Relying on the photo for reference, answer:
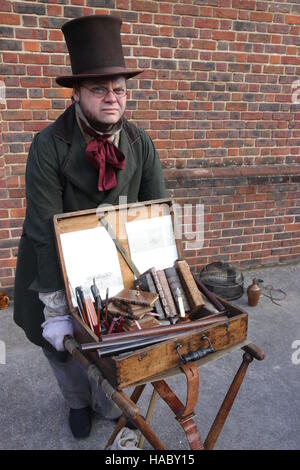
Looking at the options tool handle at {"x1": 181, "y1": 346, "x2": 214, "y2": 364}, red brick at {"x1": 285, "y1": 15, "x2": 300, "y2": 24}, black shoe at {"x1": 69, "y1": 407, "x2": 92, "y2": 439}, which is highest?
red brick at {"x1": 285, "y1": 15, "x2": 300, "y2": 24}

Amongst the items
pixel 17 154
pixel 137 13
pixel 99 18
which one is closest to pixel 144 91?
pixel 137 13

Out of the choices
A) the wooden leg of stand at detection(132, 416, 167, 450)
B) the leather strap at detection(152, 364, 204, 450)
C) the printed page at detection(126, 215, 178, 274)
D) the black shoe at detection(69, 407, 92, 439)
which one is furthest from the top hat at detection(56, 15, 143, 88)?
the black shoe at detection(69, 407, 92, 439)

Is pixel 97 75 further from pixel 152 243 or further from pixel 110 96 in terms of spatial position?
pixel 152 243

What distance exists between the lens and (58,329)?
1.77m

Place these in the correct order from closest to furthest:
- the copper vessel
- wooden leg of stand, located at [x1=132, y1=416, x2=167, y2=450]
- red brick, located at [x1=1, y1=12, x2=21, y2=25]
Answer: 1. wooden leg of stand, located at [x1=132, y1=416, x2=167, y2=450]
2. red brick, located at [x1=1, y1=12, x2=21, y2=25]
3. the copper vessel

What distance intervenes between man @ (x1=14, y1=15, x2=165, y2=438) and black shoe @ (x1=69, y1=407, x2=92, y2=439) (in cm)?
48

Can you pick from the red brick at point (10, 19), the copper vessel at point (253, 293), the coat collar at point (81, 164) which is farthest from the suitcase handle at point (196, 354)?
the red brick at point (10, 19)

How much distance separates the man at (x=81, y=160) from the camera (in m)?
1.77

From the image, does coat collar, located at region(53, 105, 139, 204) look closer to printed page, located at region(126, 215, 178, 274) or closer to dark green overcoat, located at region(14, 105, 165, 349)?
dark green overcoat, located at region(14, 105, 165, 349)

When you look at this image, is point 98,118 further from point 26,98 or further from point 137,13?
point 137,13

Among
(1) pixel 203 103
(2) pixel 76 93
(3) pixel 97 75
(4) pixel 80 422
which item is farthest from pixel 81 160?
(1) pixel 203 103

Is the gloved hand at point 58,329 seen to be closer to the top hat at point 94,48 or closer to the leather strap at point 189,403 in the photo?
the leather strap at point 189,403

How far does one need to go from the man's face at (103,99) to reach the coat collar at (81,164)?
6.8 inches

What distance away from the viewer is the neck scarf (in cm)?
188
